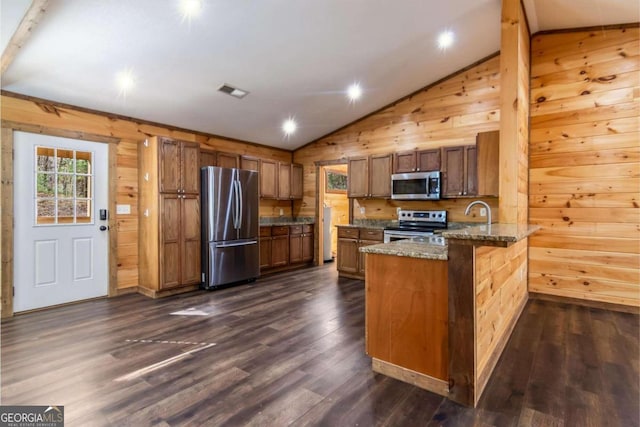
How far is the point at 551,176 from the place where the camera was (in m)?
4.05

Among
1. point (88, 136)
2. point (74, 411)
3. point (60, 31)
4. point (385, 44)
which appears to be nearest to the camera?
point (74, 411)

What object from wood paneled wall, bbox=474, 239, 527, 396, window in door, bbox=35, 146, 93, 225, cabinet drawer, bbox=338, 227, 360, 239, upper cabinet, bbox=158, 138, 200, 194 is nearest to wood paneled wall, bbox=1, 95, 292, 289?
window in door, bbox=35, 146, 93, 225

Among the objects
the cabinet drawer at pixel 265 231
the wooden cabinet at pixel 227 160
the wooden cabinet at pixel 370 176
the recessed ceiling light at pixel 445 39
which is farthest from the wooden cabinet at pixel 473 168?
the wooden cabinet at pixel 227 160

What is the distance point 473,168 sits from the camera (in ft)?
14.6

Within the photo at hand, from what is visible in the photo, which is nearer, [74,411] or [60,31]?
[74,411]

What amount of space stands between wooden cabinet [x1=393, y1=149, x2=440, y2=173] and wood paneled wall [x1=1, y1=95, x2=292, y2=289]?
320 centimetres

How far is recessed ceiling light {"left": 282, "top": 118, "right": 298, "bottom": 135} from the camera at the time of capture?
536cm

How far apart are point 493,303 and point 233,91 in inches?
148

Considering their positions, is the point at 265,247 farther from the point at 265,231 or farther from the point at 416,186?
the point at 416,186

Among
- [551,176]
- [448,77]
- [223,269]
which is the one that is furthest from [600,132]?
[223,269]

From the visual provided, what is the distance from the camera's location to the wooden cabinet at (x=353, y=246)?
507 cm

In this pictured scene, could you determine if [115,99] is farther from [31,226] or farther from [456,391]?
[456,391]

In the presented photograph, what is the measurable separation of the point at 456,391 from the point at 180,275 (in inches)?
145

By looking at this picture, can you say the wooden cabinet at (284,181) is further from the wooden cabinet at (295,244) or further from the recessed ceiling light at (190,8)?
the recessed ceiling light at (190,8)
